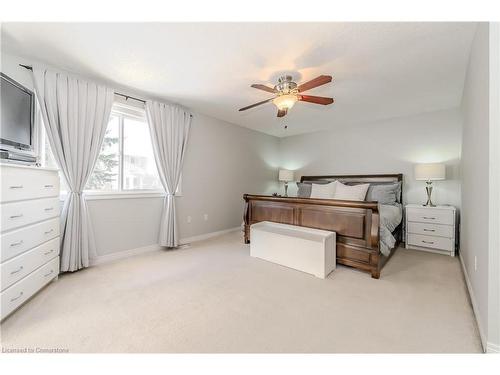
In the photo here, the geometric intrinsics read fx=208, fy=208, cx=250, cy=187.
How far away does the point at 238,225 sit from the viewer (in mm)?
4648

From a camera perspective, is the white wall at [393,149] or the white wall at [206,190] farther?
the white wall at [393,149]

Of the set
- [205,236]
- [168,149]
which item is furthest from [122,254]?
[168,149]

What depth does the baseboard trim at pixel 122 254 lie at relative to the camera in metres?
2.70

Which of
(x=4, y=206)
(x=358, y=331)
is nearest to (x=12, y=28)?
(x=4, y=206)

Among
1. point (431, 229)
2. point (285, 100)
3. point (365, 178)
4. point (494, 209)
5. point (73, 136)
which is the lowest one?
point (431, 229)

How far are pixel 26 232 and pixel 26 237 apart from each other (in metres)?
0.04

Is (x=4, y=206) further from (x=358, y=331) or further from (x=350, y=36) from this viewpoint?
(x=350, y=36)

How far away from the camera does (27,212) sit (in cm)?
175

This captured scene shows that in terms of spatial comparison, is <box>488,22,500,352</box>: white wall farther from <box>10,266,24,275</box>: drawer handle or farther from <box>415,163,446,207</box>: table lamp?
<box>10,266,24,275</box>: drawer handle

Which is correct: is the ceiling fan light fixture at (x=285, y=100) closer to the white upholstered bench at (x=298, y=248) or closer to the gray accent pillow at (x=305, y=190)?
the white upholstered bench at (x=298, y=248)

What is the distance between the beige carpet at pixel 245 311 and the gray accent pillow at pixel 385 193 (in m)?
1.31

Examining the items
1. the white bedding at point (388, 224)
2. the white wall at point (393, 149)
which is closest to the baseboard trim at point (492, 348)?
the white bedding at point (388, 224)

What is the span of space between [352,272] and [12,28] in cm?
407

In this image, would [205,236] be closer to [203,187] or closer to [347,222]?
[203,187]
